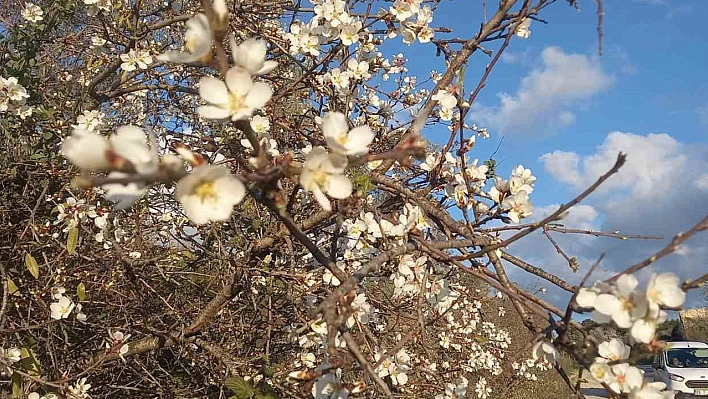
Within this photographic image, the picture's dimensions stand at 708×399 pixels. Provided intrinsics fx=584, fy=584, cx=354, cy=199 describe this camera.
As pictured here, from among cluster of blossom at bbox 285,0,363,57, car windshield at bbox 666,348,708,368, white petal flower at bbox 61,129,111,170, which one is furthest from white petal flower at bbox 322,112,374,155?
car windshield at bbox 666,348,708,368

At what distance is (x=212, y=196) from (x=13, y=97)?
227 centimetres

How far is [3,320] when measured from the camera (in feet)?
7.64

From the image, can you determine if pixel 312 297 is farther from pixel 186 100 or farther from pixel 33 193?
pixel 186 100

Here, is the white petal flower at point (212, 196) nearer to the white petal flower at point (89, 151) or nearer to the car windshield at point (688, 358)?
the white petal flower at point (89, 151)

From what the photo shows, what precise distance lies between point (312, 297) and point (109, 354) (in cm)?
102

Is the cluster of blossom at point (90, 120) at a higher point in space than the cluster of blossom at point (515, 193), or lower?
higher

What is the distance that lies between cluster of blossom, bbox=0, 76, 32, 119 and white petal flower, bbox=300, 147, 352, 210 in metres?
2.25

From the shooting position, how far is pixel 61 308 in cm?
267

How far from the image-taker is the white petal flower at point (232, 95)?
94 cm

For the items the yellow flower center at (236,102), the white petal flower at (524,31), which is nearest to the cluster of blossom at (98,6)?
the white petal flower at (524,31)

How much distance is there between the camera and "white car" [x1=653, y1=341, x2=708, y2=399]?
33.8 ft

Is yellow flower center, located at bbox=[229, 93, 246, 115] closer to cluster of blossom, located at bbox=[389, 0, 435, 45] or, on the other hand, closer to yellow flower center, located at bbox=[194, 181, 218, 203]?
yellow flower center, located at bbox=[194, 181, 218, 203]

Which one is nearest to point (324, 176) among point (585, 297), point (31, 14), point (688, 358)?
point (585, 297)

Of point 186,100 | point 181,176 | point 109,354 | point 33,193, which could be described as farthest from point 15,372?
point 186,100
